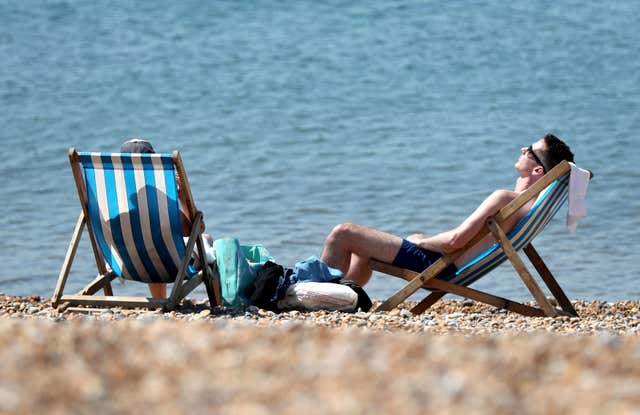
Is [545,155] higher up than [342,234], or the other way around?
[545,155]

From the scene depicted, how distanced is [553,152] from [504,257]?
0.64 metres

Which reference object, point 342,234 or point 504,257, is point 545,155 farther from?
point 342,234

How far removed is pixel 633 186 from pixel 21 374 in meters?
8.42

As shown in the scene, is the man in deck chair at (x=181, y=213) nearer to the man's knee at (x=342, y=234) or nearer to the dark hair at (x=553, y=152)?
the man's knee at (x=342, y=234)

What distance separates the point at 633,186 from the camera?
984 centimetres

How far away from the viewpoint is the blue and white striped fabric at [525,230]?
17.2ft

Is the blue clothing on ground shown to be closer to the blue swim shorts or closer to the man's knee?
the man's knee

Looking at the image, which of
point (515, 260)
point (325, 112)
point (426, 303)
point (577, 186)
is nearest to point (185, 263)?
point (426, 303)

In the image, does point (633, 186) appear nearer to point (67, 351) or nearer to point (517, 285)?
point (517, 285)

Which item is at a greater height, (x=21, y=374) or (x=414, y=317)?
(x=21, y=374)

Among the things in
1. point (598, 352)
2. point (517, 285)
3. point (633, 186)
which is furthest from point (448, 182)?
point (598, 352)

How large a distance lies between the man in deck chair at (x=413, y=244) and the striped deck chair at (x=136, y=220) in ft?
2.70

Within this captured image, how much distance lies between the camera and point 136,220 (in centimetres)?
497

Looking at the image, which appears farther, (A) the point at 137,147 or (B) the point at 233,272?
(A) the point at 137,147
